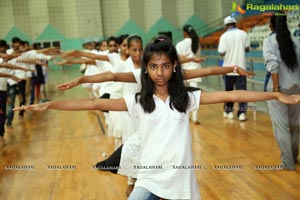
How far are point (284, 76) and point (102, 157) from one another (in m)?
2.08

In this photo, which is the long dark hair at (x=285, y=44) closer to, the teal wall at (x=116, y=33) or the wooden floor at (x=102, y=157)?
the wooden floor at (x=102, y=157)

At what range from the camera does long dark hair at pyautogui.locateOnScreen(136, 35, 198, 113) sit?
6.39 feet

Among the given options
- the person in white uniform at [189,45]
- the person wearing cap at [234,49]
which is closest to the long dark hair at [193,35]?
→ the person in white uniform at [189,45]

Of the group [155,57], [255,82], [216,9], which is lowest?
[255,82]

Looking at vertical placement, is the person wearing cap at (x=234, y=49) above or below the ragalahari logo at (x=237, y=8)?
below

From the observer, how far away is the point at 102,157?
15.0 feet

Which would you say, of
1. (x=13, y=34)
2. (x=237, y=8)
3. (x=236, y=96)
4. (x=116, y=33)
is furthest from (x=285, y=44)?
(x=13, y=34)

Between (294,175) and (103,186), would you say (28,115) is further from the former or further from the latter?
(294,175)

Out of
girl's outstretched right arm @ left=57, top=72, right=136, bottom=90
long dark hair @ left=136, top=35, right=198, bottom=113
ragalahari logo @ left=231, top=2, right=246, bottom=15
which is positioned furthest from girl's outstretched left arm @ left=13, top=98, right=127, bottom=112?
ragalahari logo @ left=231, top=2, right=246, bottom=15

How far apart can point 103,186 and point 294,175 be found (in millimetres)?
1582

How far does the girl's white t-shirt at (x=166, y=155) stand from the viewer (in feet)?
6.16

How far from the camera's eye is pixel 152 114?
1.94 metres

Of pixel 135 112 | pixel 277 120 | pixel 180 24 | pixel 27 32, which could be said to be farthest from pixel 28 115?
pixel 135 112

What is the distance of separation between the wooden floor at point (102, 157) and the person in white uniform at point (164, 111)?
4.38 feet
